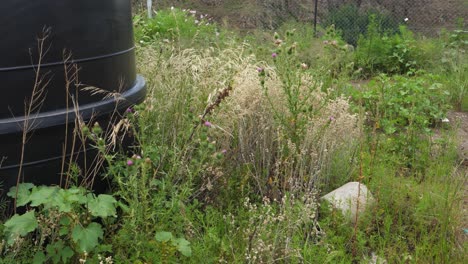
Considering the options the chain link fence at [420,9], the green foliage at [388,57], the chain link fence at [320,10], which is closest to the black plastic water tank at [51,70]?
the green foliage at [388,57]

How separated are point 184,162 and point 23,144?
2.93 feet

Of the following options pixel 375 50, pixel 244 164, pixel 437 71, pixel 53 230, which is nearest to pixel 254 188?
pixel 244 164

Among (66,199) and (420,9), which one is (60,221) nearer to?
(66,199)

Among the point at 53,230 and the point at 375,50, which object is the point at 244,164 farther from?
the point at 375,50

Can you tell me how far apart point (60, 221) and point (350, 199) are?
1.61 metres

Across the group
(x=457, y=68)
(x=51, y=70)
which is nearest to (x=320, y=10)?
(x=457, y=68)

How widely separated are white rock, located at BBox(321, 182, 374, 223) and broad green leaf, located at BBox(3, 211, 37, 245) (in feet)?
5.35

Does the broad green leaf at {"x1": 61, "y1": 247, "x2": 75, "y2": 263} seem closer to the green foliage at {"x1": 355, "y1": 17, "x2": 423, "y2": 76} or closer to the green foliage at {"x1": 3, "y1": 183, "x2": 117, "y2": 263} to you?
the green foliage at {"x1": 3, "y1": 183, "x2": 117, "y2": 263}

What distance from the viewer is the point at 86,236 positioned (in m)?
2.22

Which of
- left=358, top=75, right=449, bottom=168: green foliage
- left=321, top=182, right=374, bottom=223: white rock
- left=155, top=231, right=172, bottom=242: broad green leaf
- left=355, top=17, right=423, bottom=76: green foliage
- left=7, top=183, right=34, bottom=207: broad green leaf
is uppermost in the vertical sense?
left=7, top=183, right=34, bottom=207: broad green leaf

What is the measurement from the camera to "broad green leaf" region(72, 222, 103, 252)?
2.20m

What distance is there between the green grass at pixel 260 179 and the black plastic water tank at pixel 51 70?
23 centimetres

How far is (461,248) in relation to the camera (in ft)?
8.77

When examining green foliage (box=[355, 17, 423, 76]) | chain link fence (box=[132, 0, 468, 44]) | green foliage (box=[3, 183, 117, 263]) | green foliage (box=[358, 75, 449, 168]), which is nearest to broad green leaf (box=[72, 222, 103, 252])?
green foliage (box=[3, 183, 117, 263])
